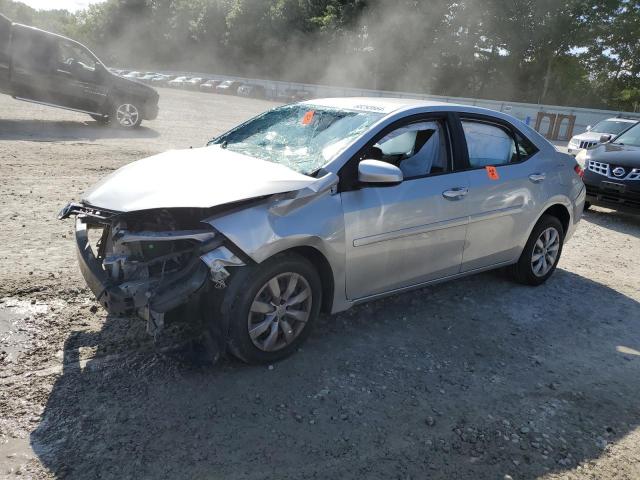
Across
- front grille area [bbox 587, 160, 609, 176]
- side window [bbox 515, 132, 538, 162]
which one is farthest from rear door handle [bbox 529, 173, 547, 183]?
front grille area [bbox 587, 160, 609, 176]

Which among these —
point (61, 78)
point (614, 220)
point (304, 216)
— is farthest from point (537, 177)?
point (61, 78)

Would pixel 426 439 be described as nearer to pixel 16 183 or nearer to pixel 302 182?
pixel 302 182

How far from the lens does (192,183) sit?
3.24m

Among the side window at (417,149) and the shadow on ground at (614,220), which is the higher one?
the side window at (417,149)

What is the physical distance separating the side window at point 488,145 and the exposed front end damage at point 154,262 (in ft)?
7.80

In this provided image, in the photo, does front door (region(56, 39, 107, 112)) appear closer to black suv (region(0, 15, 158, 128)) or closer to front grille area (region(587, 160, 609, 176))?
black suv (region(0, 15, 158, 128))

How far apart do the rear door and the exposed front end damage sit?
2.21m

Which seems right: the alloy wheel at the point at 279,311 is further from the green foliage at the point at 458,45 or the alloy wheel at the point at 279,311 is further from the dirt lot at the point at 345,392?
the green foliage at the point at 458,45

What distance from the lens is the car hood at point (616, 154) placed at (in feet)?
26.1

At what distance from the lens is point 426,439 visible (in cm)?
279

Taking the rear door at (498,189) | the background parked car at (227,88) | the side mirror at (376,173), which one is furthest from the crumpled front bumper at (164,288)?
the background parked car at (227,88)

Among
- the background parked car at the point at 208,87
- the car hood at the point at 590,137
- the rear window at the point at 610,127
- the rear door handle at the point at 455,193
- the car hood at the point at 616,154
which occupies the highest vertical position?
the background parked car at the point at 208,87

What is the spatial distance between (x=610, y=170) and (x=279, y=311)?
7.04 metres

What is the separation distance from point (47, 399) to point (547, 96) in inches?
1848
